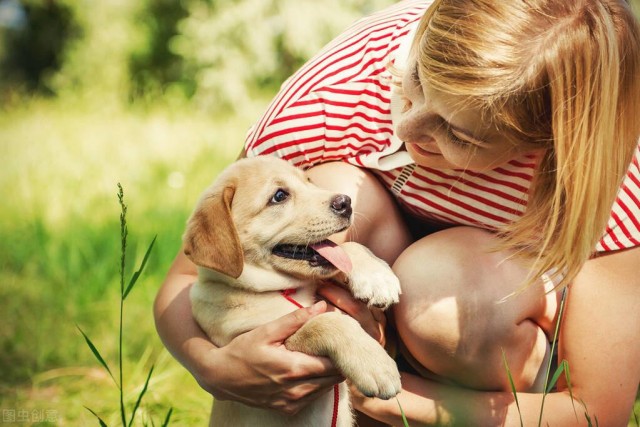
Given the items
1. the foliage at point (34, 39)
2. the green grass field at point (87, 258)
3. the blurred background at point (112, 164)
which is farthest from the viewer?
the foliage at point (34, 39)

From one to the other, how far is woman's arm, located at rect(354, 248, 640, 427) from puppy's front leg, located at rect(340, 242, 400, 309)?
1.03 ft

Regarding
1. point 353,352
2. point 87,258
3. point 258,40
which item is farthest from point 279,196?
point 258,40

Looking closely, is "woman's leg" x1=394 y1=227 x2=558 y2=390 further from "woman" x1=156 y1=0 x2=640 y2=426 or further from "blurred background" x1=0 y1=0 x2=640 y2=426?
"blurred background" x1=0 y1=0 x2=640 y2=426

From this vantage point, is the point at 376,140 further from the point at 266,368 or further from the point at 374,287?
the point at 266,368

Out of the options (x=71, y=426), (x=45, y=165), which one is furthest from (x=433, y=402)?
(x=45, y=165)

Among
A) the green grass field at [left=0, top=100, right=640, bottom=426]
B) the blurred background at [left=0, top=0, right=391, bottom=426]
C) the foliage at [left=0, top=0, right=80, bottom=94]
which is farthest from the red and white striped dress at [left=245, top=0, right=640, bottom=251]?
the foliage at [left=0, top=0, right=80, bottom=94]

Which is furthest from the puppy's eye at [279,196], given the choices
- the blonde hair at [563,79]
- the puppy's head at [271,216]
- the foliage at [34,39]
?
the foliage at [34,39]

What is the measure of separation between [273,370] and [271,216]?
1.56ft

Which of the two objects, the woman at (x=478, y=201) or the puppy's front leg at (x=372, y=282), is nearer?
the woman at (x=478, y=201)

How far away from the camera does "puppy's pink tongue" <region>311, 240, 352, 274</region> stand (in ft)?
6.66

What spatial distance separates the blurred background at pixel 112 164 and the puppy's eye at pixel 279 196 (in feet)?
3.12

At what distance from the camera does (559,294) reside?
2.24 meters

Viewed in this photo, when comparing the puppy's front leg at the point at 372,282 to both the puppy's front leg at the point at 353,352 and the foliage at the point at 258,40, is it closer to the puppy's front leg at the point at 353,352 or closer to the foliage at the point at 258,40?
the puppy's front leg at the point at 353,352

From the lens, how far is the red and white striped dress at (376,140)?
2.22m
